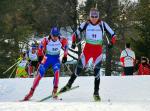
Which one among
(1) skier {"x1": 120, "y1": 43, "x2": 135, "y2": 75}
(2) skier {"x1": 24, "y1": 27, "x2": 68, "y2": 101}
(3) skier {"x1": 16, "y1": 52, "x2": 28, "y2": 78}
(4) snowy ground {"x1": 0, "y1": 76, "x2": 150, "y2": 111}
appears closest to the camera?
(2) skier {"x1": 24, "y1": 27, "x2": 68, "y2": 101}

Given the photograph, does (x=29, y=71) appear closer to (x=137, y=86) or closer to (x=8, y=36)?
(x=137, y=86)

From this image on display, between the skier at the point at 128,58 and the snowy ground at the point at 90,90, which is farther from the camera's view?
the skier at the point at 128,58

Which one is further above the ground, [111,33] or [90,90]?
[111,33]

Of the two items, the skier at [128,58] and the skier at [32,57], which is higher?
the skier at [128,58]

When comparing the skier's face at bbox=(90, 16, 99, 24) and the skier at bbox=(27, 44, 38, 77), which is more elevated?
the skier's face at bbox=(90, 16, 99, 24)

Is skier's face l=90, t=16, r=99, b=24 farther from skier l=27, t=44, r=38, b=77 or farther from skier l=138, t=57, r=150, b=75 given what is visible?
skier l=27, t=44, r=38, b=77

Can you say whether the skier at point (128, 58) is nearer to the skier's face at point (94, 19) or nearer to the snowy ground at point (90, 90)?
the snowy ground at point (90, 90)

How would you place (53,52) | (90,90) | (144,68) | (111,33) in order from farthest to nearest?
(144,68)
(90,90)
(53,52)
(111,33)

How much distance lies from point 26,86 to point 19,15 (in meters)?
25.9

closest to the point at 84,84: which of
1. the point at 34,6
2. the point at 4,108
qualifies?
the point at 4,108

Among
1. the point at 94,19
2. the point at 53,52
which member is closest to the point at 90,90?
the point at 53,52

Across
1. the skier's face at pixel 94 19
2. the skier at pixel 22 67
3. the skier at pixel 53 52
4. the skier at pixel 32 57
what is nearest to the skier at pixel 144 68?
the skier at pixel 32 57

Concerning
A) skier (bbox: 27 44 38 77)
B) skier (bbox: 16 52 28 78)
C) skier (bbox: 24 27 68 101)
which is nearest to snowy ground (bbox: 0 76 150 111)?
skier (bbox: 24 27 68 101)

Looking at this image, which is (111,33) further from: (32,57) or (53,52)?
(32,57)
